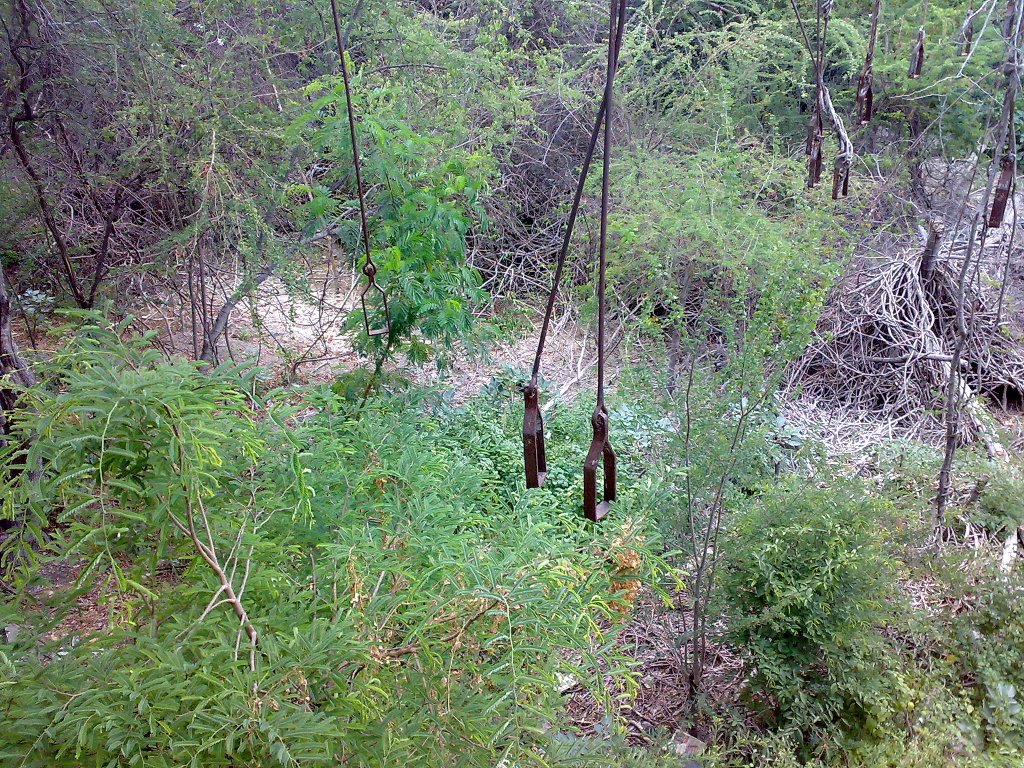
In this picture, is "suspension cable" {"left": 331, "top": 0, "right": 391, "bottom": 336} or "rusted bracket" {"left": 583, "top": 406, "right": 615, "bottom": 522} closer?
"rusted bracket" {"left": 583, "top": 406, "right": 615, "bottom": 522}

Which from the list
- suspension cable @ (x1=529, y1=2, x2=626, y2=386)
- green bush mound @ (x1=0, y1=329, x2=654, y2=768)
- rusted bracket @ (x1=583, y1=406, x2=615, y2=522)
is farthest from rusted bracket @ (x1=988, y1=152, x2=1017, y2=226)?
green bush mound @ (x1=0, y1=329, x2=654, y2=768)

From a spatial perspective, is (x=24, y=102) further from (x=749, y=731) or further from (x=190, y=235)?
(x=749, y=731)

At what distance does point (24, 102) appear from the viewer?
287 cm

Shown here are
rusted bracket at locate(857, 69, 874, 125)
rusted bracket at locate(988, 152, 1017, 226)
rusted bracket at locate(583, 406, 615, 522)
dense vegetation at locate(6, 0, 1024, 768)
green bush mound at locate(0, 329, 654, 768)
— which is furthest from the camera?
rusted bracket at locate(857, 69, 874, 125)

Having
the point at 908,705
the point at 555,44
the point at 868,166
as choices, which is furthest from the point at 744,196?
the point at 908,705

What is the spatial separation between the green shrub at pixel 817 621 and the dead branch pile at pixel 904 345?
2.24m

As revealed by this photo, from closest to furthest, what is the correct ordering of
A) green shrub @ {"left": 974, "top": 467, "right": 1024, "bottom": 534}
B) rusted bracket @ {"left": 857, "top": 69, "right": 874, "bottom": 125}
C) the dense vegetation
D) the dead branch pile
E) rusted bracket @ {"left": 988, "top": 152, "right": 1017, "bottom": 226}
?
the dense vegetation → rusted bracket @ {"left": 988, "top": 152, "right": 1017, "bottom": 226} → rusted bracket @ {"left": 857, "top": 69, "right": 874, "bottom": 125} → green shrub @ {"left": 974, "top": 467, "right": 1024, "bottom": 534} → the dead branch pile

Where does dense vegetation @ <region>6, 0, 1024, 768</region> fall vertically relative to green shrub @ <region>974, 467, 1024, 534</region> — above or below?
above

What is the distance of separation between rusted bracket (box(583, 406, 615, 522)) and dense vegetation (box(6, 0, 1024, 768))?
13 cm

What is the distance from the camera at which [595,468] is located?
1237 millimetres

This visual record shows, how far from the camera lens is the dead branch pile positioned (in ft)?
13.7

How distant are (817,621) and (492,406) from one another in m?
2.07

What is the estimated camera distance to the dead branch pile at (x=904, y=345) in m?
4.18

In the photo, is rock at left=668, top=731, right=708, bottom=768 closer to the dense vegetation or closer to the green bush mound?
the dense vegetation
